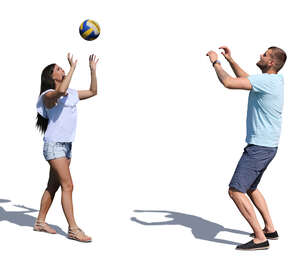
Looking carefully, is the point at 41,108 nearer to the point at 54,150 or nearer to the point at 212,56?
the point at 54,150

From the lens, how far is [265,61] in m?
7.01

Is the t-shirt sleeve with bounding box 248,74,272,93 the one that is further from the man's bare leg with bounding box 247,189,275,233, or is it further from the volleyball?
the volleyball

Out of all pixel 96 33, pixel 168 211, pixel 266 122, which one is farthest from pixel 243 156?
pixel 96 33

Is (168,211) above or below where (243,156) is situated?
below

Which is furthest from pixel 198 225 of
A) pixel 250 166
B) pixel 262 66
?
pixel 262 66

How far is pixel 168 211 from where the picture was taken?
27.8ft

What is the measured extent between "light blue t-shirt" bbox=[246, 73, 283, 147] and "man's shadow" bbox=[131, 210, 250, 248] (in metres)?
1.29

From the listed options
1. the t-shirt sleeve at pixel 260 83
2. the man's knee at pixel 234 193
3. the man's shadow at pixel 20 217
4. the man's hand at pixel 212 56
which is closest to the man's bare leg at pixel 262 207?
the man's knee at pixel 234 193

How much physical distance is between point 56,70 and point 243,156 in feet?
7.86

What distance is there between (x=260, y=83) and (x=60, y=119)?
233 cm

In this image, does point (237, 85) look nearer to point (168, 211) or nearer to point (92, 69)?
point (92, 69)

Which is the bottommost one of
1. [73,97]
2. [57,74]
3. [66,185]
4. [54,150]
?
[66,185]

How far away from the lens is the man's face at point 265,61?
699 cm

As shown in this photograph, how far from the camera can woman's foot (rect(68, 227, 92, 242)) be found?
724 centimetres
